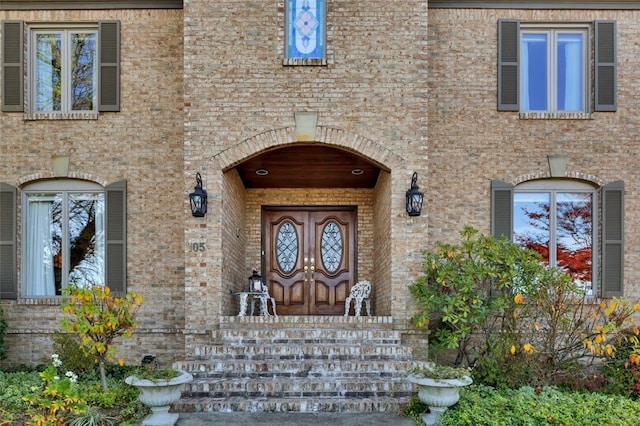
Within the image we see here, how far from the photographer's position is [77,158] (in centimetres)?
891

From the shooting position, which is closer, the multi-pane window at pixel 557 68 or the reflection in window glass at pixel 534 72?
the multi-pane window at pixel 557 68

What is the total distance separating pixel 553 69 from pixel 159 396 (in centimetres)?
798

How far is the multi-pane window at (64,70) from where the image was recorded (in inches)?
360

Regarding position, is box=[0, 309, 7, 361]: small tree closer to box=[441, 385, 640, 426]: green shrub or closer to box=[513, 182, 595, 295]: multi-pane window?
box=[441, 385, 640, 426]: green shrub

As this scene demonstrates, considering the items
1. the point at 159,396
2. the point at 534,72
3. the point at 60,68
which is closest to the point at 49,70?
the point at 60,68

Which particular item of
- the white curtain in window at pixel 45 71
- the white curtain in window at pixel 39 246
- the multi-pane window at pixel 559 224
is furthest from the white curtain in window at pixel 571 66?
the white curtain in window at pixel 39 246

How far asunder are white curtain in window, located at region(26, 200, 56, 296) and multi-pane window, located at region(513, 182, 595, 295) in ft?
26.1

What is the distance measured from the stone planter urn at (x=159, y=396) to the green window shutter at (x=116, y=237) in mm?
3363

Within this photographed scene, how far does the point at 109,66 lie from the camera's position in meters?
8.90

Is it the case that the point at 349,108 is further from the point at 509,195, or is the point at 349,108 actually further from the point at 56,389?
the point at 56,389

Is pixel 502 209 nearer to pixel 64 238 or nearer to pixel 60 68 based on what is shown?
pixel 64 238

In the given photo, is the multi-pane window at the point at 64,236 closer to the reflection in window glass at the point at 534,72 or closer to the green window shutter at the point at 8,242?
the green window shutter at the point at 8,242

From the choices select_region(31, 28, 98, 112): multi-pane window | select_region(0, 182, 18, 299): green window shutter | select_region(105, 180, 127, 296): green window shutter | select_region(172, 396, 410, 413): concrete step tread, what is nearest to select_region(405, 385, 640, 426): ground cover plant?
select_region(172, 396, 410, 413): concrete step tread

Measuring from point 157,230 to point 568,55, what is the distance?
299 inches
